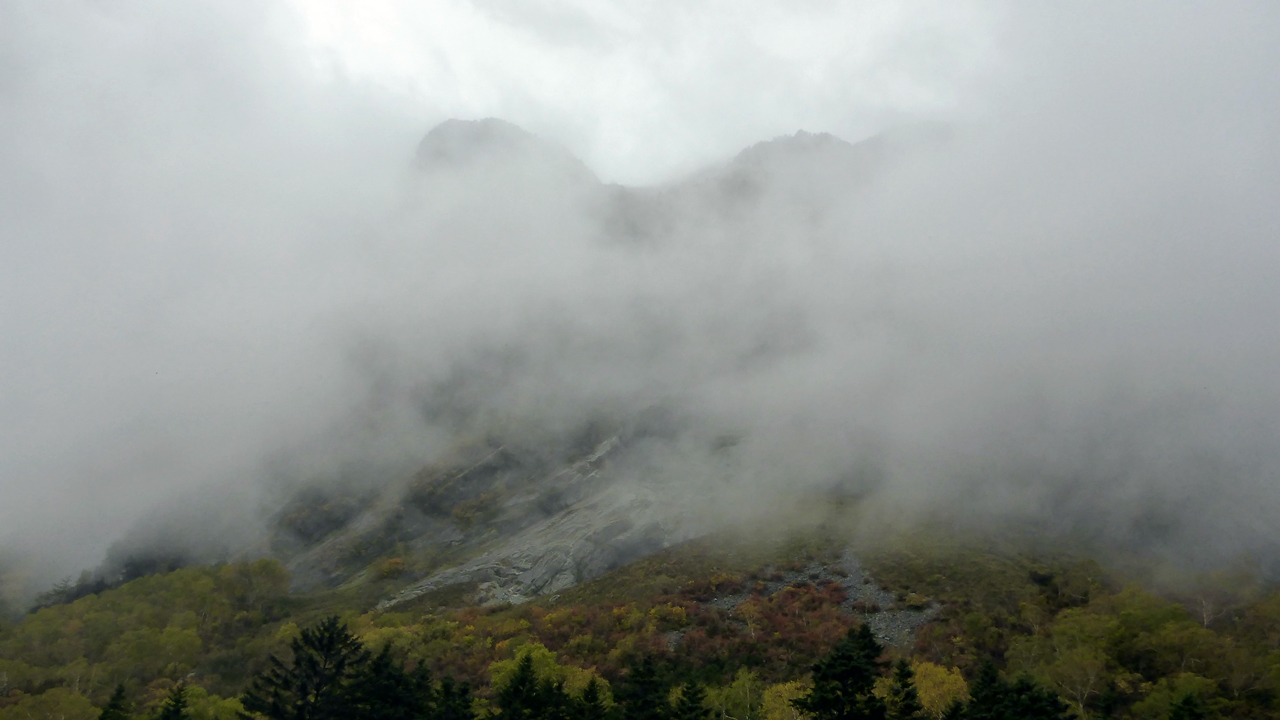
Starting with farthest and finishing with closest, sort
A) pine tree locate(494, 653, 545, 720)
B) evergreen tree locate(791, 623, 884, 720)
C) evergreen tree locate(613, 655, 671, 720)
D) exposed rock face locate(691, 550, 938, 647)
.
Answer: exposed rock face locate(691, 550, 938, 647) < pine tree locate(494, 653, 545, 720) < evergreen tree locate(613, 655, 671, 720) < evergreen tree locate(791, 623, 884, 720)

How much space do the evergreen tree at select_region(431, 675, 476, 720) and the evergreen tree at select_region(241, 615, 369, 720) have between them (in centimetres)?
712

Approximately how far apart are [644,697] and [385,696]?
22016 mm

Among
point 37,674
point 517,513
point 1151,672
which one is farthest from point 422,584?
point 1151,672

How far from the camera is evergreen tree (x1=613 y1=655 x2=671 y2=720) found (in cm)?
6250

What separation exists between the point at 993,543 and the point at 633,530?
6632cm

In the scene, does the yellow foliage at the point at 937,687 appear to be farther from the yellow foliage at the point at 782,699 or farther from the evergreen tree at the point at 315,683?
the evergreen tree at the point at 315,683

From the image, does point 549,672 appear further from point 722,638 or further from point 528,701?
point 722,638

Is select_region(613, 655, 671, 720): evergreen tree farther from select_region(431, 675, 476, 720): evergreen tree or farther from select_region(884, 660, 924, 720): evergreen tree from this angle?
select_region(884, 660, 924, 720): evergreen tree

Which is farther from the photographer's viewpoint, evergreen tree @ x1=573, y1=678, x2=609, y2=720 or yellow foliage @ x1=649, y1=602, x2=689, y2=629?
yellow foliage @ x1=649, y1=602, x2=689, y2=629

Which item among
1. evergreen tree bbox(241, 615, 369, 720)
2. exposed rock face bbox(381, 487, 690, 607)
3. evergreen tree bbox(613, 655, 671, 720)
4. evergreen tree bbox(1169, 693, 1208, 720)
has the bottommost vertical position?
evergreen tree bbox(1169, 693, 1208, 720)

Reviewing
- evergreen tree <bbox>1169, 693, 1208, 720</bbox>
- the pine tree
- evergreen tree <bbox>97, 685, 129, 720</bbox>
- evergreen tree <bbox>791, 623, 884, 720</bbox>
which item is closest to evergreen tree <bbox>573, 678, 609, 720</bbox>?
the pine tree

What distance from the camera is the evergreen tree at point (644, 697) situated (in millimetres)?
62500

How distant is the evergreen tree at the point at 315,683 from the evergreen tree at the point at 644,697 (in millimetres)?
23144

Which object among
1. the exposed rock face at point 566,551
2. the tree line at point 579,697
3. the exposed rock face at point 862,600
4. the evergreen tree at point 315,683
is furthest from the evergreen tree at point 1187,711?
the exposed rock face at point 566,551
